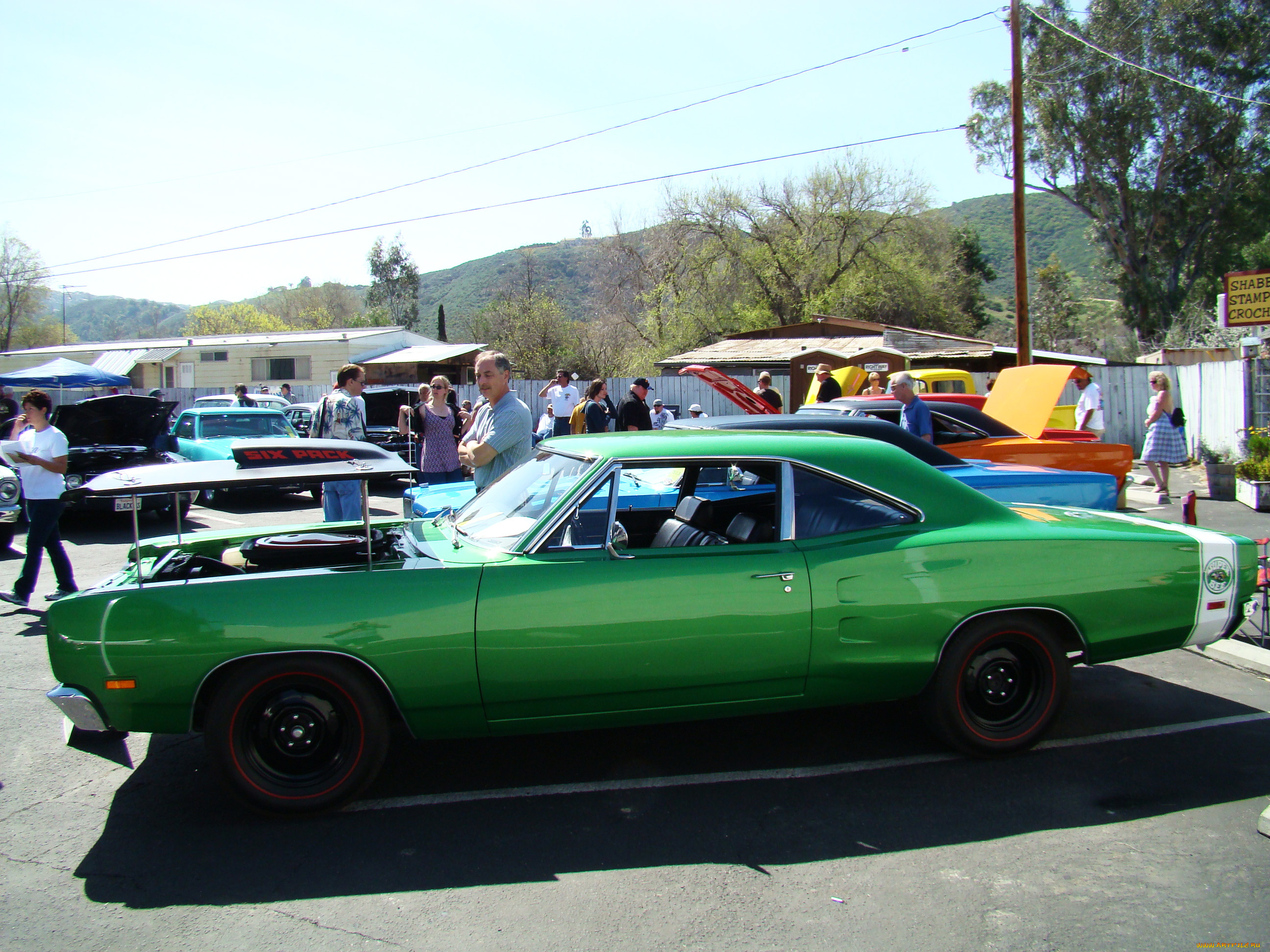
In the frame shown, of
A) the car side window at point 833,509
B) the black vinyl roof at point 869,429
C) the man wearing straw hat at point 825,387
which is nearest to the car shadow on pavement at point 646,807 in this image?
the car side window at point 833,509

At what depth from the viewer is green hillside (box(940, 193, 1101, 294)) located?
90688 mm

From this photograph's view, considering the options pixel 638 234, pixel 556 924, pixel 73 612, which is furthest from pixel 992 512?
pixel 638 234

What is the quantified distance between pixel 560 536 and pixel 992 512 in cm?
204

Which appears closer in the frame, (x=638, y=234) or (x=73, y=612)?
(x=73, y=612)

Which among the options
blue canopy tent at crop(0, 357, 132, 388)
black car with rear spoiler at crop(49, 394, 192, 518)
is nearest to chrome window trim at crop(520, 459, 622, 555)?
black car with rear spoiler at crop(49, 394, 192, 518)

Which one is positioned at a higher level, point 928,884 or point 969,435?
point 969,435

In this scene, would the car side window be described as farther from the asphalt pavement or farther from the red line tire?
the red line tire

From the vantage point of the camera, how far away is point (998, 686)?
3.95 meters

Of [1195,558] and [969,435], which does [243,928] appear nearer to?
[1195,558]

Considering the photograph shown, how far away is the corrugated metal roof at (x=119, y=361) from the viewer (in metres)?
34.5

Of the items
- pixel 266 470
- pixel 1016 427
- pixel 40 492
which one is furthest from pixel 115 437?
pixel 1016 427

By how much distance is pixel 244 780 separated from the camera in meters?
3.35

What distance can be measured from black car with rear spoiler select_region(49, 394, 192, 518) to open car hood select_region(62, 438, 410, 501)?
7.06 metres

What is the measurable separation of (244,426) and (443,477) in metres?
6.93
